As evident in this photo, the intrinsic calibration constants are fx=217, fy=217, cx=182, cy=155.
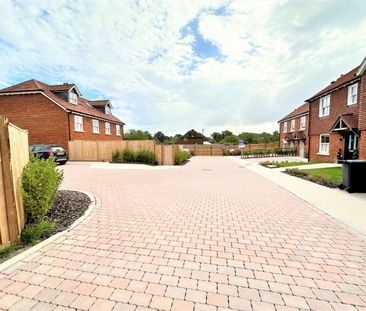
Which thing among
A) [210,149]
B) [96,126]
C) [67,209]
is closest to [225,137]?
[210,149]

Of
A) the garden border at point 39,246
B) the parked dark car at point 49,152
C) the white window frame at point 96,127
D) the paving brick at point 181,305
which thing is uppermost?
the white window frame at point 96,127

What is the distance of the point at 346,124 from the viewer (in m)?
14.3

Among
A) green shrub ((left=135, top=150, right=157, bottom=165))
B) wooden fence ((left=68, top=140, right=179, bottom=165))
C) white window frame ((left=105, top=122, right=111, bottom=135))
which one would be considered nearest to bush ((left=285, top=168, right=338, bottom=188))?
green shrub ((left=135, top=150, right=157, bottom=165))

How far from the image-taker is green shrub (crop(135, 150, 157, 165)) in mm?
18891

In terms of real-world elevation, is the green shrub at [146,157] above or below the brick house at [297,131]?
below

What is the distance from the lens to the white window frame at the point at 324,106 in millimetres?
18402

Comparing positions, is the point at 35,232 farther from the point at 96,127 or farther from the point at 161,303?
the point at 96,127

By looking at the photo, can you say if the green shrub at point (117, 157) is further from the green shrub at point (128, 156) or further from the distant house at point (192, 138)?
the distant house at point (192, 138)

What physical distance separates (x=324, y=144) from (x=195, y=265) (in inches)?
801

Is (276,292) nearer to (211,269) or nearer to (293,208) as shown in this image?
(211,269)

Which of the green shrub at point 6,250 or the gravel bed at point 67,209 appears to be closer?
the green shrub at point 6,250

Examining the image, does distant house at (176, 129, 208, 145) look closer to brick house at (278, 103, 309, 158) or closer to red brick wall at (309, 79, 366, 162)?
brick house at (278, 103, 309, 158)

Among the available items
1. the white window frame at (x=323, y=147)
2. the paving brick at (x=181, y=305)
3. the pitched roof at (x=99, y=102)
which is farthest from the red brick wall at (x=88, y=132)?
the white window frame at (x=323, y=147)

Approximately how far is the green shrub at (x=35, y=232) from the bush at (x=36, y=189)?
1.07 ft
